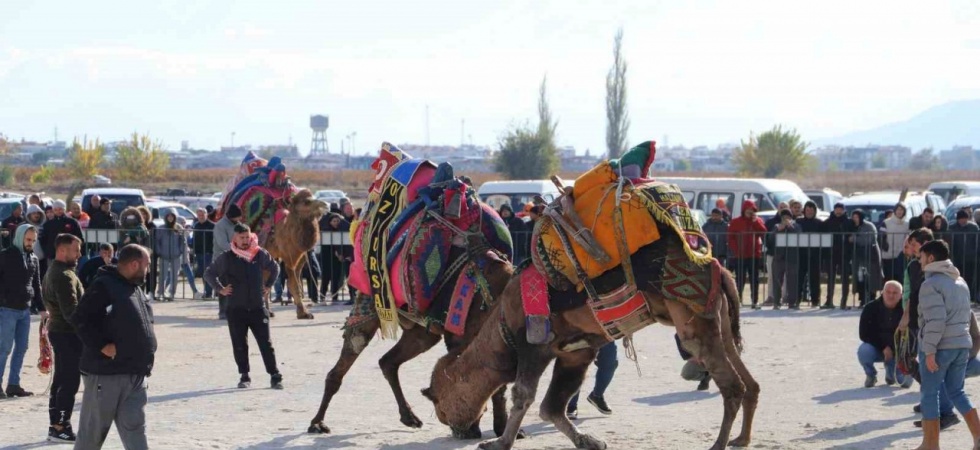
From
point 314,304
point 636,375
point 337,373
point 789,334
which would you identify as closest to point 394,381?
point 337,373

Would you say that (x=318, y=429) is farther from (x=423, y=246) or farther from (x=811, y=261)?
(x=811, y=261)

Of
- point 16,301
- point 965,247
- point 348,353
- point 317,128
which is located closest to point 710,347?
point 348,353

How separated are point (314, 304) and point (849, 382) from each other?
9.96 m

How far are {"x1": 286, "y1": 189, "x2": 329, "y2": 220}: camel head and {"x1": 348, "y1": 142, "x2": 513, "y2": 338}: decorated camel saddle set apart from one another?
7.10 metres

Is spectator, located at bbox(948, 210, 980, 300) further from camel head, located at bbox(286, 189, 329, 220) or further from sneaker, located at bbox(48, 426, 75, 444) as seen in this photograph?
sneaker, located at bbox(48, 426, 75, 444)

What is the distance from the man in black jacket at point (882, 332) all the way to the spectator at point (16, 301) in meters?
7.62

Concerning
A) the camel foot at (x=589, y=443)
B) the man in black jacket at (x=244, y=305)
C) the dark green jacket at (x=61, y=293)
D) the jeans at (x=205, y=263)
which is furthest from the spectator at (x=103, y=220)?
the camel foot at (x=589, y=443)

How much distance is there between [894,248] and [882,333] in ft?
26.1

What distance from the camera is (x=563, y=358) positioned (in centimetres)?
929

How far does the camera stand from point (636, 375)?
13.2m

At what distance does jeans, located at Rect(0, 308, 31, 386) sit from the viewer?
38.6 ft

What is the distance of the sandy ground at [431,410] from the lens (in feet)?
32.0

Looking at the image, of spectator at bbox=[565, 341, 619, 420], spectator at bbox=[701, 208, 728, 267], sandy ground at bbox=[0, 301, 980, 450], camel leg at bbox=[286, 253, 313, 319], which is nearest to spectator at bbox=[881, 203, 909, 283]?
spectator at bbox=[701, 208, 728, 267]

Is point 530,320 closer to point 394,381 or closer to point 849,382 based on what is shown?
point 394,381
